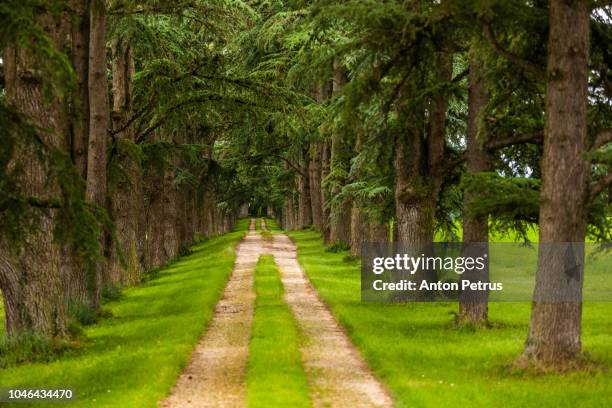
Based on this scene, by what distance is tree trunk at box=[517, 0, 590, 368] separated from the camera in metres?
11.9

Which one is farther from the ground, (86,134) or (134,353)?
(86,134)

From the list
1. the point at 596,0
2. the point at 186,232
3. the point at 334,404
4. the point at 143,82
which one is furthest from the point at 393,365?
the point at 186,232

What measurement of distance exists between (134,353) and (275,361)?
8.95 feet

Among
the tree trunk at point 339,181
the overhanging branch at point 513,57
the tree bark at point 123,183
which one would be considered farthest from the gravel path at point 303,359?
the tree trunk at point 339,181

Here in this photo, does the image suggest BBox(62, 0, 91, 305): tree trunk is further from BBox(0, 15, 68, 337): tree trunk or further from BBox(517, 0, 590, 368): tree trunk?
BBox(517, 0, 590, 368): tree trunk

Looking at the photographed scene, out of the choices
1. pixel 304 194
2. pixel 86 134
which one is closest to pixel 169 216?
pixel 86 134

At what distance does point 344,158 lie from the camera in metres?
31.2

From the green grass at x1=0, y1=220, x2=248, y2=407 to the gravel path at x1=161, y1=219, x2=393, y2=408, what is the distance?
0.28 meters

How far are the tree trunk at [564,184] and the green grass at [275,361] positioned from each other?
3.33m

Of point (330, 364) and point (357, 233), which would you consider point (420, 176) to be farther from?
point (357, 233)

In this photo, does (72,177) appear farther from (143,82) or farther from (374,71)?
(143,82)

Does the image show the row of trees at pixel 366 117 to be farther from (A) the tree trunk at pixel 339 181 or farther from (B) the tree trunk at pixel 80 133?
(A) the tree trunk at pixel 339 181

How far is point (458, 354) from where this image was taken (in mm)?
13664

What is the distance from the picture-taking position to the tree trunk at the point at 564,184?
11.9 meters
